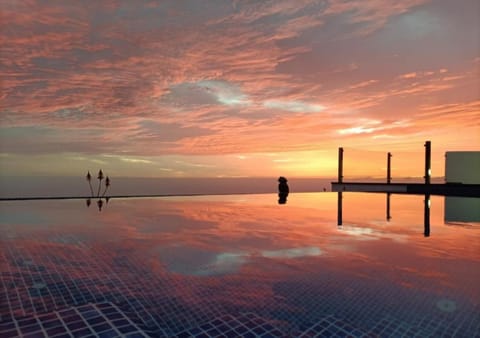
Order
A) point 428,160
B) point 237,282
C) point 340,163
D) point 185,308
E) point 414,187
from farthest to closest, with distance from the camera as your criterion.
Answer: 1. point 340,163
2. point 414,187
3. point 428,160
4. point 237,282
5. point 185,308

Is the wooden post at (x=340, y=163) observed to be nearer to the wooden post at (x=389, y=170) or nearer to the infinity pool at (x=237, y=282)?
the wooden post at (x=389, y=170)

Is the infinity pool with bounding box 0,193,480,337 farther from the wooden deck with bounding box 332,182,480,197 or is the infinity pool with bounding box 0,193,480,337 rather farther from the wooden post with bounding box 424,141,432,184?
the wooden deck with bounding box 332,182,480,197

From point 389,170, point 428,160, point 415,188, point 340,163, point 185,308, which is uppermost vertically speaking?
point 428,160

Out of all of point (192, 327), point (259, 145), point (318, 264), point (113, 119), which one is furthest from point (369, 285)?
point (259, 145)

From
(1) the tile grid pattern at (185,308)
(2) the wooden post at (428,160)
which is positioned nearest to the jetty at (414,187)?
(2) the wooden post at (428,160)

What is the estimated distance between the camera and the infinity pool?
10.7ft

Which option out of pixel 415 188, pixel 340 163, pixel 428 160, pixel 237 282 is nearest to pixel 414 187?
pixel 415 188

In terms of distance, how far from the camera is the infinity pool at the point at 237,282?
3.26 meters

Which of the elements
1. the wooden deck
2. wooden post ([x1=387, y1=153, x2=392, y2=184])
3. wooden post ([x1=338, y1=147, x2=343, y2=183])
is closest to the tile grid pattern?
wooden post ([x1=338, y1=147, x2=343, y2=183])

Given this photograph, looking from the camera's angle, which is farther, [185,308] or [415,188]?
[415,188]

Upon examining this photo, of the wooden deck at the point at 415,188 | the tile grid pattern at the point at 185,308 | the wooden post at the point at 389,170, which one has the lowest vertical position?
the tile grid pattern at the point at 185,308

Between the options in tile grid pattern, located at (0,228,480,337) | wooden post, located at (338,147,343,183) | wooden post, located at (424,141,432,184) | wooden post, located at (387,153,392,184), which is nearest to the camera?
tile grid pattern, located at (0,228,480,337)

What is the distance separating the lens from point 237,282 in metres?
4.60

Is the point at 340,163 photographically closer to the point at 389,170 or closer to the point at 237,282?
the point at 389,170
